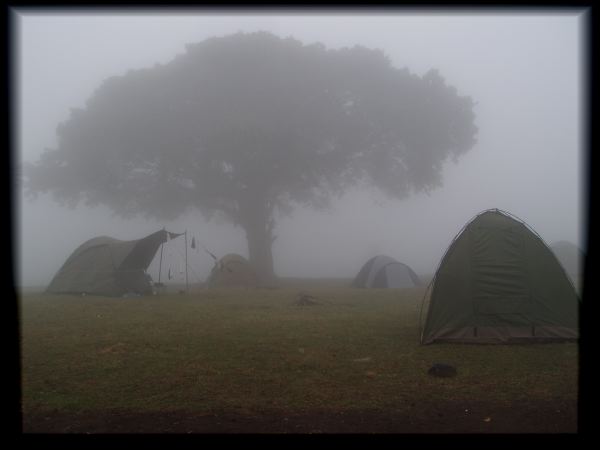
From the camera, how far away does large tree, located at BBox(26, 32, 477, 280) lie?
28.6 m

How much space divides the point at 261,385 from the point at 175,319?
6715 mm

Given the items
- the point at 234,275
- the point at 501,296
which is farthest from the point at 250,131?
the point at 501,296

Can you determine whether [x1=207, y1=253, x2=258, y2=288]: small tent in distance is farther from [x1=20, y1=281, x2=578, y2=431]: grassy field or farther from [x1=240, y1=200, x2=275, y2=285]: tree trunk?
[x1=20, y1=281, x2=578, y2=431]: grassy field

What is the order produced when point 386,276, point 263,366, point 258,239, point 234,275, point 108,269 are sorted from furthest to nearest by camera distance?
point 258,239 → point 234,275 → point 386,276 → point 108,269 → point 263,366

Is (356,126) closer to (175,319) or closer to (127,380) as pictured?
(175,319)

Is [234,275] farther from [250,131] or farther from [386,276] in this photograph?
[386,276]

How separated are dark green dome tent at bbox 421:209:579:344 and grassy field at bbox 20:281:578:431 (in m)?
0.35

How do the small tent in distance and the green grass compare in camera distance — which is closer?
the green grass

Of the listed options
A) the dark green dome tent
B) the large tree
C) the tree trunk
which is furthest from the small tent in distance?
the dark green dome tent

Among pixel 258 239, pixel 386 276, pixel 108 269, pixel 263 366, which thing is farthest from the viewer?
pixel 258 239

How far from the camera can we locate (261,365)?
8.05 meters

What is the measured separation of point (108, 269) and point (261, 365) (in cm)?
1328

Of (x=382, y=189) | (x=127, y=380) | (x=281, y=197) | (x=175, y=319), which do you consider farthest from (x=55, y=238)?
(x=127, y=380)
